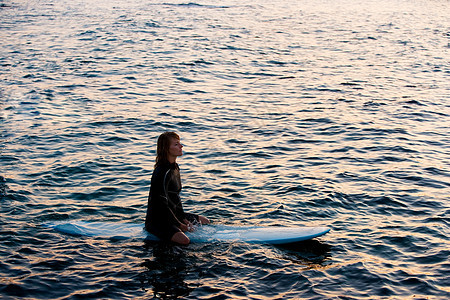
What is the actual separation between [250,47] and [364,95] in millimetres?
11585

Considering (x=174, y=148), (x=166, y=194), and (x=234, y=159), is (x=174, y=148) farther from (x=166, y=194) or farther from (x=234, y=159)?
(x=234, y=159)

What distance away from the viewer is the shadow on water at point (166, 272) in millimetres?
7863

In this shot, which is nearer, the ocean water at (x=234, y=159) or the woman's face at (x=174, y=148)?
the ocean water at (x=234, y=159)

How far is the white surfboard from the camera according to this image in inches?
362

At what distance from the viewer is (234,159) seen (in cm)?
1388

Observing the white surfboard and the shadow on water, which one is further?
the white surfboard

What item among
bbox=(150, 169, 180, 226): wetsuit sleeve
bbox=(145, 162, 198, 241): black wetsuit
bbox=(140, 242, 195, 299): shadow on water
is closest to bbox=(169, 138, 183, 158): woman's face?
bbox=(145, 162, 198, 241): black wetsuit

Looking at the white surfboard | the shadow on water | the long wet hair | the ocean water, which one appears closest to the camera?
the shadow on water

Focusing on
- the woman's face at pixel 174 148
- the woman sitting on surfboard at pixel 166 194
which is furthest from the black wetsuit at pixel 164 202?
the woman's face at pixel 174 148

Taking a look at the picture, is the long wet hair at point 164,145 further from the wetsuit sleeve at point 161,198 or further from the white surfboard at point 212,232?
the white surfboard at point 212,232

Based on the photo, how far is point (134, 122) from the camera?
666 inches

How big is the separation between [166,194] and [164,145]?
0.83 metres

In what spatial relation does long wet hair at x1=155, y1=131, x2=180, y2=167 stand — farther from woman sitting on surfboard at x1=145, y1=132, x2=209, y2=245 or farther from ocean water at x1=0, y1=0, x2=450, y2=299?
ocean water at x1=0, y1=0, x2=450, y2=299

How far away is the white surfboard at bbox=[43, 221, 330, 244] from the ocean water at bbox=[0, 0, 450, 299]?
0.18m
